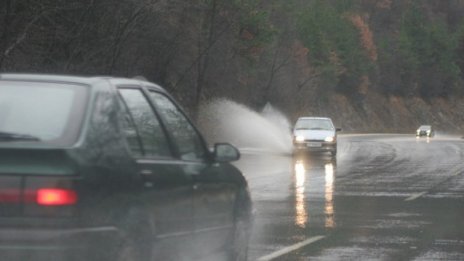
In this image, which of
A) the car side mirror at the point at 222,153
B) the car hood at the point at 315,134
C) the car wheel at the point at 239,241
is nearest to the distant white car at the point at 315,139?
the car hood at the point at 315,134

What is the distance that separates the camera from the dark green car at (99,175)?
5.92 m

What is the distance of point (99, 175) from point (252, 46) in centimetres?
5296

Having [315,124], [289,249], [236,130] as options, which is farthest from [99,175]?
[236,130]

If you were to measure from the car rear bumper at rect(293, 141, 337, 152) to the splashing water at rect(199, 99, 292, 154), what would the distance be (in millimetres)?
6108

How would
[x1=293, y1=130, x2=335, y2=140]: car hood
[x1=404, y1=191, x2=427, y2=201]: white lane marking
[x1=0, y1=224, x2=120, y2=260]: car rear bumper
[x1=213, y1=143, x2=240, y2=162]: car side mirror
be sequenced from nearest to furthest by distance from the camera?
[x1=0, y1=224, x2=120, y2=260]: car rear bumper → [x1=213, y1=143, x2=240, y2=162]: car side mirror → [x1=404, y1=191, x2=427, y2=201]: white lane marking → [x1=293, y1=130, x2=335, y2=140]: car hood

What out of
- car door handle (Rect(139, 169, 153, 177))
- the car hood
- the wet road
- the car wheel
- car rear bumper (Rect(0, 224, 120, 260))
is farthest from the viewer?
the car hood

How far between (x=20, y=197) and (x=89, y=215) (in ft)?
1.39

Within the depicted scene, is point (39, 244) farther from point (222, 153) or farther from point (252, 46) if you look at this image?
point (252, 46)

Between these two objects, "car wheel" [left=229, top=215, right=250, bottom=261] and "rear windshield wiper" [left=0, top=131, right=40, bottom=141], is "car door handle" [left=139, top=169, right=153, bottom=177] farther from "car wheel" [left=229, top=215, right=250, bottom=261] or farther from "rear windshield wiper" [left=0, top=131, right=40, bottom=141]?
"car wheel" [left=229, top=215, right=250, bottom=261]

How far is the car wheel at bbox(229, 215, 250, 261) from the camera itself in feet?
28.2

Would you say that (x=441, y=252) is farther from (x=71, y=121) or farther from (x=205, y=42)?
(x=205, y=42)

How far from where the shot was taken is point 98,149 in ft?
20.4

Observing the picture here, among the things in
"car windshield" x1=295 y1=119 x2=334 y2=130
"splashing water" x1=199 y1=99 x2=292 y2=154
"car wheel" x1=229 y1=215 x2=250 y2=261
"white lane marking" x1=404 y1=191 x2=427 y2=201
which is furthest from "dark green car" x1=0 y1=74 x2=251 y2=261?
"splashing water" x1=199 y1=99 x2=292 y2=154

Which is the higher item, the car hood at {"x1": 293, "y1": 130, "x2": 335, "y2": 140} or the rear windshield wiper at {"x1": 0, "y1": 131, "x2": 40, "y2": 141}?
the rear windshield wiper at {"x1": 0, "y1": 131, "x2": 40, "y2": 141}
